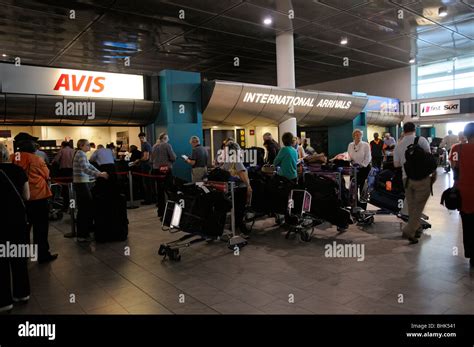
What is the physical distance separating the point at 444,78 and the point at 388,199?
15.5m

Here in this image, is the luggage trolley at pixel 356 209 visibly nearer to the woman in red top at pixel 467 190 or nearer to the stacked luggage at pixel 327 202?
the stacked luggage at pixel 327 202

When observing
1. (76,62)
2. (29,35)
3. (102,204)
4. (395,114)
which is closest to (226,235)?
(102,204)

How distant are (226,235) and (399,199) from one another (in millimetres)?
2834

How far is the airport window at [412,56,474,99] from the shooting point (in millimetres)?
17547

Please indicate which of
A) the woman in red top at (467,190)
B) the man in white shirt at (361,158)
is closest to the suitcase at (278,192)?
the man in white shirt at (361,158)

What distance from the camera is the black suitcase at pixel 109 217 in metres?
5.69

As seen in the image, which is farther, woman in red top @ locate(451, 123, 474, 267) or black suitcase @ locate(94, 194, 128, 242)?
black suitcase @ locate(94, 194, 128, 242)

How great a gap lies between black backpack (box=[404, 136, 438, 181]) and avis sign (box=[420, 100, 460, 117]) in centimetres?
1491

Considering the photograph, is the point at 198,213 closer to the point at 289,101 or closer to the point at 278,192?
the point at 278,192

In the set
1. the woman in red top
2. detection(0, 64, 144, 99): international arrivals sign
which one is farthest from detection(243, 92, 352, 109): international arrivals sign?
the woman in red top

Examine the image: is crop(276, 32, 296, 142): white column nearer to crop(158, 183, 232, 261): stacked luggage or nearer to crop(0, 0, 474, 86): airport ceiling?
crop(0, 0, 474, 86): airport ceiling

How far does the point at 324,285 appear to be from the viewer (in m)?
3.72
